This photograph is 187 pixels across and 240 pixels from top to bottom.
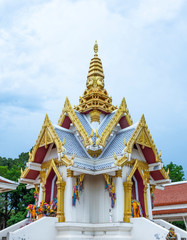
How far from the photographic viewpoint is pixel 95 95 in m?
14.9

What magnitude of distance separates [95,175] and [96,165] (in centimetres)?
43

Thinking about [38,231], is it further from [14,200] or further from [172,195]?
[14,200]

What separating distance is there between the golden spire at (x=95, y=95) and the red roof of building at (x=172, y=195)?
6941 millimetres

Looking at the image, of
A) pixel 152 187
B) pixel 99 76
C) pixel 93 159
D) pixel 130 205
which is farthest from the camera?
pixel 99 76

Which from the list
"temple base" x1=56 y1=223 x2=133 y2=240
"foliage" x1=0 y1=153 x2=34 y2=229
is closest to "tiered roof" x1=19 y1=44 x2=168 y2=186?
"temple base" x1=56 y1=223 x2=133 y2=240

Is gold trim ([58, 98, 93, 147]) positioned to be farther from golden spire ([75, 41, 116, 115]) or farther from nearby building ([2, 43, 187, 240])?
golden spire ([75, 41, 116, 115])

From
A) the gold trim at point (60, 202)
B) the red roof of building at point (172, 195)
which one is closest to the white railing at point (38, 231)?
the gold trim at point (60, 202)

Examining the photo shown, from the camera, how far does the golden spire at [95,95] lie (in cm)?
1466

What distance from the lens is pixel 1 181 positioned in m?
9.28

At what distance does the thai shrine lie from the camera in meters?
11.2

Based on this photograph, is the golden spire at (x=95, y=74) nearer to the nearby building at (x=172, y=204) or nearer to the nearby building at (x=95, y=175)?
the nearby building at (x=95, y=175)

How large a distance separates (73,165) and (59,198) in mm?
1602

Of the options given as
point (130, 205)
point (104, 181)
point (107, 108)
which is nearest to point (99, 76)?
point (107, 108)

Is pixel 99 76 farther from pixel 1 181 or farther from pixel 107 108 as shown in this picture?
pixel 1 181
